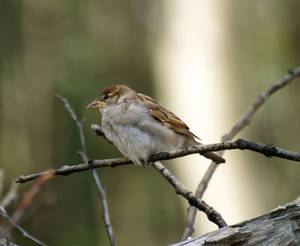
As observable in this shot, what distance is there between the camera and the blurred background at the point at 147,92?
6.21 meters

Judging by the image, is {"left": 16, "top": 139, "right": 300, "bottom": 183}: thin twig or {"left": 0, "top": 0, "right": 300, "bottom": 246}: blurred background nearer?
{"left": 16, "top": 139, "right": 300, "bottom": 183}: thin twig

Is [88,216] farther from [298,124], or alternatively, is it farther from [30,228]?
[298,124]

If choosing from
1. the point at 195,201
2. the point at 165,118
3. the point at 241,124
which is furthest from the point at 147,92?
the point at 195,201

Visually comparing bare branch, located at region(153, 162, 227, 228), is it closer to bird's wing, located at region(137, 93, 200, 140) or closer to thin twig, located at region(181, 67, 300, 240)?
thin twig, located at region(181, 67, 300, 240)

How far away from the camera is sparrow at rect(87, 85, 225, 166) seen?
3.21 meters

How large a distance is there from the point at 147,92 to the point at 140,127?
7223 millimetres

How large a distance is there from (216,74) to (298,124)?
12.1ft

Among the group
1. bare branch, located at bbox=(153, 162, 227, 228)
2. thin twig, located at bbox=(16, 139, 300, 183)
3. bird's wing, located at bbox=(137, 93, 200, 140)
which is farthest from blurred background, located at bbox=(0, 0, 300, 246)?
thin twig, located at bbox=(16, 139, 300, 183)

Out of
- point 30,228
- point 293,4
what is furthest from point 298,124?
point 30,228

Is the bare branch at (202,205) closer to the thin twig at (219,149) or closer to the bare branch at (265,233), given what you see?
the thin twig at (219,149)

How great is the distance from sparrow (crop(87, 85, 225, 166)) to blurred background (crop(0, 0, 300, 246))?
230 cm

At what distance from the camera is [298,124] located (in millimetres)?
9297

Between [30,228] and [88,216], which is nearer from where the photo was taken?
[30,228]

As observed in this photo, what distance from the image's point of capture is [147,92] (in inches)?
414
